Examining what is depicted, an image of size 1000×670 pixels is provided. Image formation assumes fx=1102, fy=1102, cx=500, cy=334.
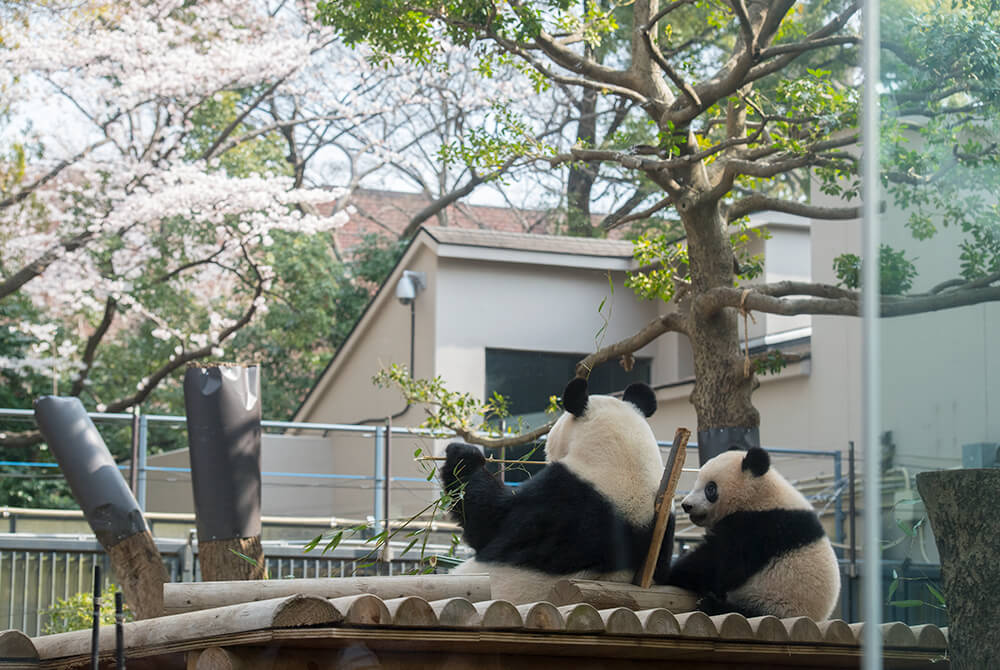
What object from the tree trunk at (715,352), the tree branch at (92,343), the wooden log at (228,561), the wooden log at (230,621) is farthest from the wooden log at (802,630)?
the tree branch at (92,343)

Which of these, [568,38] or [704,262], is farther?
[568,38]

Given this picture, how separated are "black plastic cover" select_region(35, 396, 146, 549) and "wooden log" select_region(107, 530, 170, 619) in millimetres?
42

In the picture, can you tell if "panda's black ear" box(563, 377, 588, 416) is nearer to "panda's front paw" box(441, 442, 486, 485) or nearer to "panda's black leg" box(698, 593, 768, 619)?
"panda's front paw" box(441, 442, 486, 485)

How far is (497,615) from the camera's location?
2457 millimetres

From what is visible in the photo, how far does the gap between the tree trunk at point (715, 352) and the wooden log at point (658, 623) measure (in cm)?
268

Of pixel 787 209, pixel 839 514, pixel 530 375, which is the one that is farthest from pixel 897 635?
pixel 530 375

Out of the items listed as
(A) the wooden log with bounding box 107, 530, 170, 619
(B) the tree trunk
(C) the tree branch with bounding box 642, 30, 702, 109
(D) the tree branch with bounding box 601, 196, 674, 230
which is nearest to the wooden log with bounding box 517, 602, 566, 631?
(B) the tree trunk

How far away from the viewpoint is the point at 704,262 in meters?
5.79

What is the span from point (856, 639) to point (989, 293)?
1.53m

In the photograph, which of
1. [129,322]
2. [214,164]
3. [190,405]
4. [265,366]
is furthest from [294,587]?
[129,322]

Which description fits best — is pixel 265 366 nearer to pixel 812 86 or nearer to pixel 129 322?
pixel 129 322

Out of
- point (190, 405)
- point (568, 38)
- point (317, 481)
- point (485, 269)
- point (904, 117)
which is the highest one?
point (568, 38)

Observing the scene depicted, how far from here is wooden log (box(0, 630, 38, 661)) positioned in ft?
10.2

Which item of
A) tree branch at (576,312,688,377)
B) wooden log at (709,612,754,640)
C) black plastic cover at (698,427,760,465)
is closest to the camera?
wooden log at (709,612,754,640)
